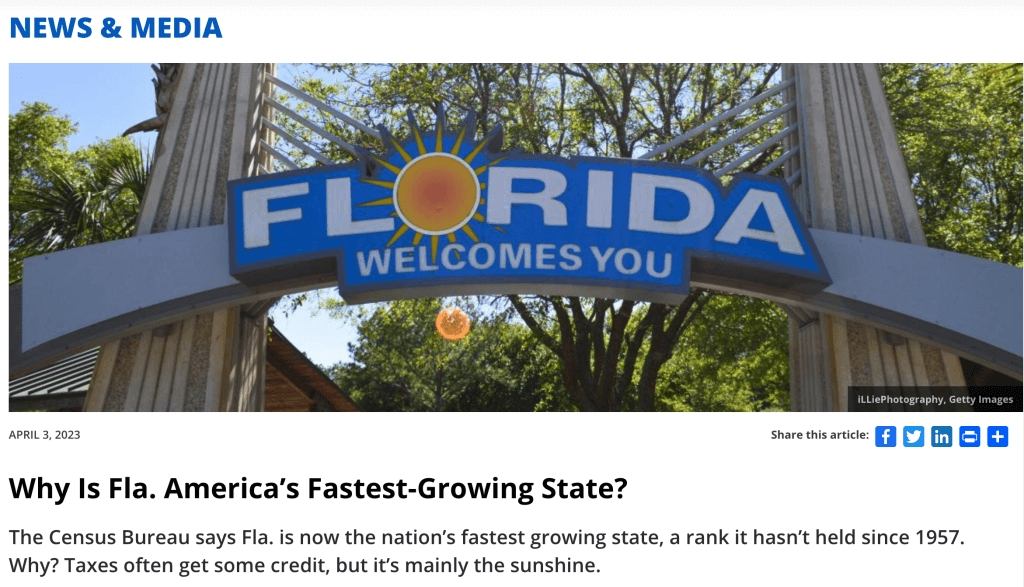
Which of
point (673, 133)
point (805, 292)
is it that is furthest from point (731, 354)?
point (805, 292)

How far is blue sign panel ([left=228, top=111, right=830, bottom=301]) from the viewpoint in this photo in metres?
6.82

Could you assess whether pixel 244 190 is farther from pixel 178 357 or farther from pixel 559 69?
pixel 559 69

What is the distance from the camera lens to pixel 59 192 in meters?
11.0

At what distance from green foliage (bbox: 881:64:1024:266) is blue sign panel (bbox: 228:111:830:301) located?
264 inches

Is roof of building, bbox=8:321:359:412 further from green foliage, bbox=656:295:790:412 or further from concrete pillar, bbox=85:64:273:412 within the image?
green foliage, bbox=656:295:790:412

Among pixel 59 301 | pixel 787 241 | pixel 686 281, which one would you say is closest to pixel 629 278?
pixel 686 281

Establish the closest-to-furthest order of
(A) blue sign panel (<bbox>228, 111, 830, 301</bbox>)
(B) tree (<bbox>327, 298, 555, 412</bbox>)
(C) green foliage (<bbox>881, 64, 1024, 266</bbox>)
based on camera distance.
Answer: (A) blue sign panel (<bbox>228, 111, 830, 301</bbox>) < (C) green foliage (<bbox>881, 64, 1024, 266</bbox>) < (B) tree (<bbox>327, 298, 555, 412</bbox>)

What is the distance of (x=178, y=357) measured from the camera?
7.37 m

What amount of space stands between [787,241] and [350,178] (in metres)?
3.15

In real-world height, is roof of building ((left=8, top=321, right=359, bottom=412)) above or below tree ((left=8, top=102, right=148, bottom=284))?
below
